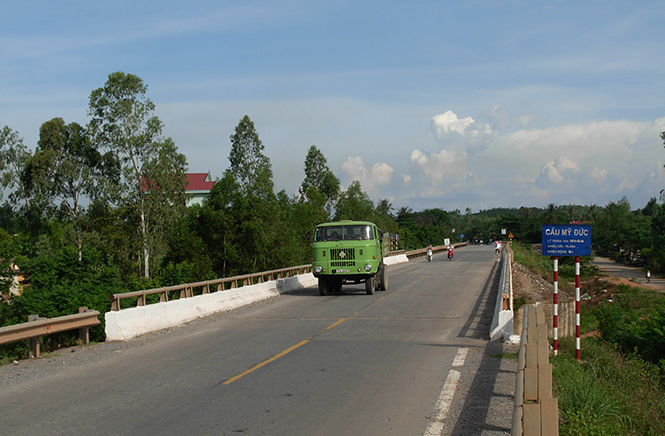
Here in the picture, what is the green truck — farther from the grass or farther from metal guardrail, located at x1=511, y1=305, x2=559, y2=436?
metal guardrail, located at x1=511, y1=305, x2=559, y2=436

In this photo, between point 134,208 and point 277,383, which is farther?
point 134,208

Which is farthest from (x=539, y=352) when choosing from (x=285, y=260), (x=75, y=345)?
(x=285, y=260)

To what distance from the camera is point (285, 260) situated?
1903 inches

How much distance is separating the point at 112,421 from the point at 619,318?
2418 centimetres

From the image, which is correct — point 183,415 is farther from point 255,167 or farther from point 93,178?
point 255,167

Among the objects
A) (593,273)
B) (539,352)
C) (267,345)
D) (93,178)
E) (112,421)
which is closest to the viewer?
(539,352)

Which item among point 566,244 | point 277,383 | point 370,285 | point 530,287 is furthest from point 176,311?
point 530,287

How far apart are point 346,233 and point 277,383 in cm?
1368

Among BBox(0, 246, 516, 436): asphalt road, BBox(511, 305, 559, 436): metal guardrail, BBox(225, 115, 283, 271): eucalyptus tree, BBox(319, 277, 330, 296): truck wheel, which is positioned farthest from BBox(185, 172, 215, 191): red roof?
BBox(511, 305, 559, 436): metal guardrail

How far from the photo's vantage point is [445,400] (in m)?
7.29

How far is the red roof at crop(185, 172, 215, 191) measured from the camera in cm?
9350

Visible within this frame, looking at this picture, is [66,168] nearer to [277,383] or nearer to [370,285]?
[370,285]

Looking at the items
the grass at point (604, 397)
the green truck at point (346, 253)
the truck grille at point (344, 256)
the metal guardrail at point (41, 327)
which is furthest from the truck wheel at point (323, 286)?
the grass at point (604, 397)

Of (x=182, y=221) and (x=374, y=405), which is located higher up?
(x=182, y=221)
